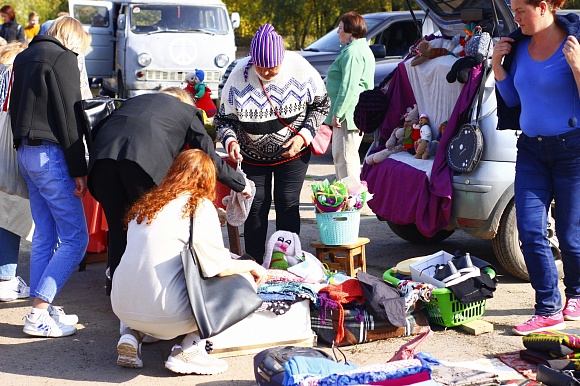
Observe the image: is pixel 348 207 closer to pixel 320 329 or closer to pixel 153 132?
pixel 320 329

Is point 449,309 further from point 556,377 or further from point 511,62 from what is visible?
point 511,62

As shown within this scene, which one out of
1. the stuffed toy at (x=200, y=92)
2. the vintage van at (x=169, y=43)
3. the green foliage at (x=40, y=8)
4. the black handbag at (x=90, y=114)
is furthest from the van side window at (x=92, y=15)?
the black handbag at (x=90, y=114)

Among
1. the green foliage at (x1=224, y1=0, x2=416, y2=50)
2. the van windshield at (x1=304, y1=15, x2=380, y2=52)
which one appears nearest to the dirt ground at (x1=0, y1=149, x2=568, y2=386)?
the van windshield at (x1=304, y1=15, x2=380, y2=52)

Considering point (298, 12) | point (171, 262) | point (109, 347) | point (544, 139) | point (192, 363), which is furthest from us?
point (298, 12)

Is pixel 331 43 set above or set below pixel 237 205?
above

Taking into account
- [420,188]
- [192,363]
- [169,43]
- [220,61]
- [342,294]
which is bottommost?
[192,363]

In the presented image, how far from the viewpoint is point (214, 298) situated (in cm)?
450

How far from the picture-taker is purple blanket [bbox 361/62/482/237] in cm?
596

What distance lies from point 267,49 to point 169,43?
10862mm

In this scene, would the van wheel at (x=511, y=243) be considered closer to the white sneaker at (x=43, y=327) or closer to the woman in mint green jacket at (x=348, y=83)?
the woman in mint green jacket at (x=348, y=83)

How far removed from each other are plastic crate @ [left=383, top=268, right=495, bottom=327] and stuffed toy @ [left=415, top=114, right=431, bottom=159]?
1.48m

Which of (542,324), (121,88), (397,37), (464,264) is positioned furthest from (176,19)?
(542,324)

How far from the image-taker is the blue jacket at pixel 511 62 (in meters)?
4.91

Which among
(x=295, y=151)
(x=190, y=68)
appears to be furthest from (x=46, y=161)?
(x=190, y=68)
